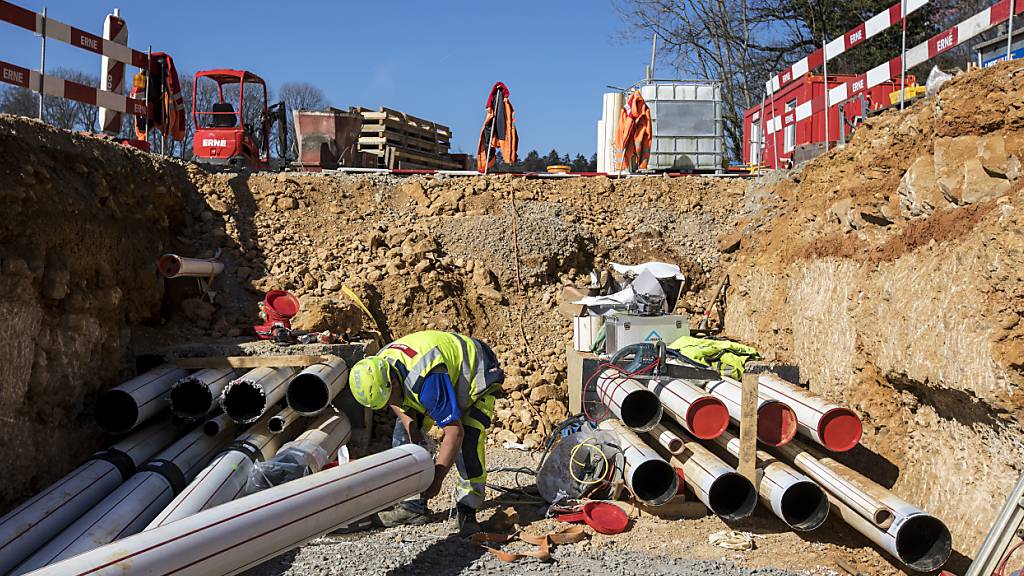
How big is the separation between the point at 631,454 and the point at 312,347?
3.46 metres

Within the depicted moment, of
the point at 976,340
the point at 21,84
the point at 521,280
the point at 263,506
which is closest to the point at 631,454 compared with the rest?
the point at 976,340

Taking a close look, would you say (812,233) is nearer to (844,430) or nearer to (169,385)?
(844,430)

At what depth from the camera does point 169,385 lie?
23.8ft

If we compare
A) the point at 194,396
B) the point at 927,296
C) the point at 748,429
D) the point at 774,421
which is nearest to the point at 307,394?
the point at 194,396

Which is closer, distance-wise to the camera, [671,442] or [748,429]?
[748,429]

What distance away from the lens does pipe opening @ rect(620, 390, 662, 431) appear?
671 centimetres

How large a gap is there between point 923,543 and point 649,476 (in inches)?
75.6

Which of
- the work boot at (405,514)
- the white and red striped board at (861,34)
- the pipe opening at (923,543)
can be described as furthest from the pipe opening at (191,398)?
the white and red striped board at (861,34)

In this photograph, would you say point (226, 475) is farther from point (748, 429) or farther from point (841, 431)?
point (841, 431)

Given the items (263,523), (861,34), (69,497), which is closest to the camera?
(263,523)

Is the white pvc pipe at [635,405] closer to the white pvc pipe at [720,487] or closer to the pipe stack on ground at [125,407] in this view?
the white pvc pipe at [720,487]

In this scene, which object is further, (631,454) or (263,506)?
(631,454)

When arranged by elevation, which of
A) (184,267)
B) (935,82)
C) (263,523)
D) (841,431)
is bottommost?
(263,523)

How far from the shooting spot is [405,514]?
19.6ft
